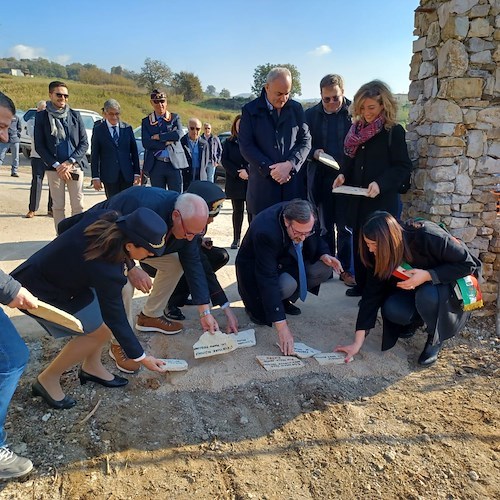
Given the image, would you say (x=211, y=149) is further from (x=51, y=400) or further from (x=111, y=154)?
(x=51, y=400)

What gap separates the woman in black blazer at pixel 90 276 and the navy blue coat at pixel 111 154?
10.3 feet

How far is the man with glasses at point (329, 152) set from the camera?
4184mm

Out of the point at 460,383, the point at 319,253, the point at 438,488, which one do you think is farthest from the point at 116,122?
the point at 438,488

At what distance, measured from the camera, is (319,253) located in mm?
3701

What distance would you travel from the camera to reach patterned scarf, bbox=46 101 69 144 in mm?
5273

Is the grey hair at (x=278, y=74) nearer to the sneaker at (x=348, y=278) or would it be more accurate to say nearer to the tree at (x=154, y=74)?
the sneaker at (x=348, y=278)

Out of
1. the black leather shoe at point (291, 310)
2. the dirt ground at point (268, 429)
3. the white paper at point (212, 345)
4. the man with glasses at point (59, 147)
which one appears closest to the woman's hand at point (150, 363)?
the dirt ground at point (268, 429)

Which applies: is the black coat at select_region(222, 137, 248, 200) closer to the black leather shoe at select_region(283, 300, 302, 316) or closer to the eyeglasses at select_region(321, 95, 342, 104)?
the eyeglasses at select_region(321, 95, 342, 104)

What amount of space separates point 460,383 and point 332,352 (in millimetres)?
860

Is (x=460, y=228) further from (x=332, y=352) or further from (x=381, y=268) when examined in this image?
(x=332, y=352)

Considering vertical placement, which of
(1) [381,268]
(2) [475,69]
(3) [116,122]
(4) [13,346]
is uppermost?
(2) [475,69]

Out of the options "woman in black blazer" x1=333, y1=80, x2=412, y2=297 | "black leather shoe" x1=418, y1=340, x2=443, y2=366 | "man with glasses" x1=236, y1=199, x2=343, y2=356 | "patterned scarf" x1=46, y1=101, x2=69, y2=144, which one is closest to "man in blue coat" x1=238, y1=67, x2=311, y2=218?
"woman in black blazer" x1=333, y1=80, x2=412, y2=297

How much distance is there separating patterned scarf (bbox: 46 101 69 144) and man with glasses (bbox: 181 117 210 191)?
6.62ft

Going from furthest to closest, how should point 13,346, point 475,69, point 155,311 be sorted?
1. point 475,69
2. point 155,311
3. point 13,346
